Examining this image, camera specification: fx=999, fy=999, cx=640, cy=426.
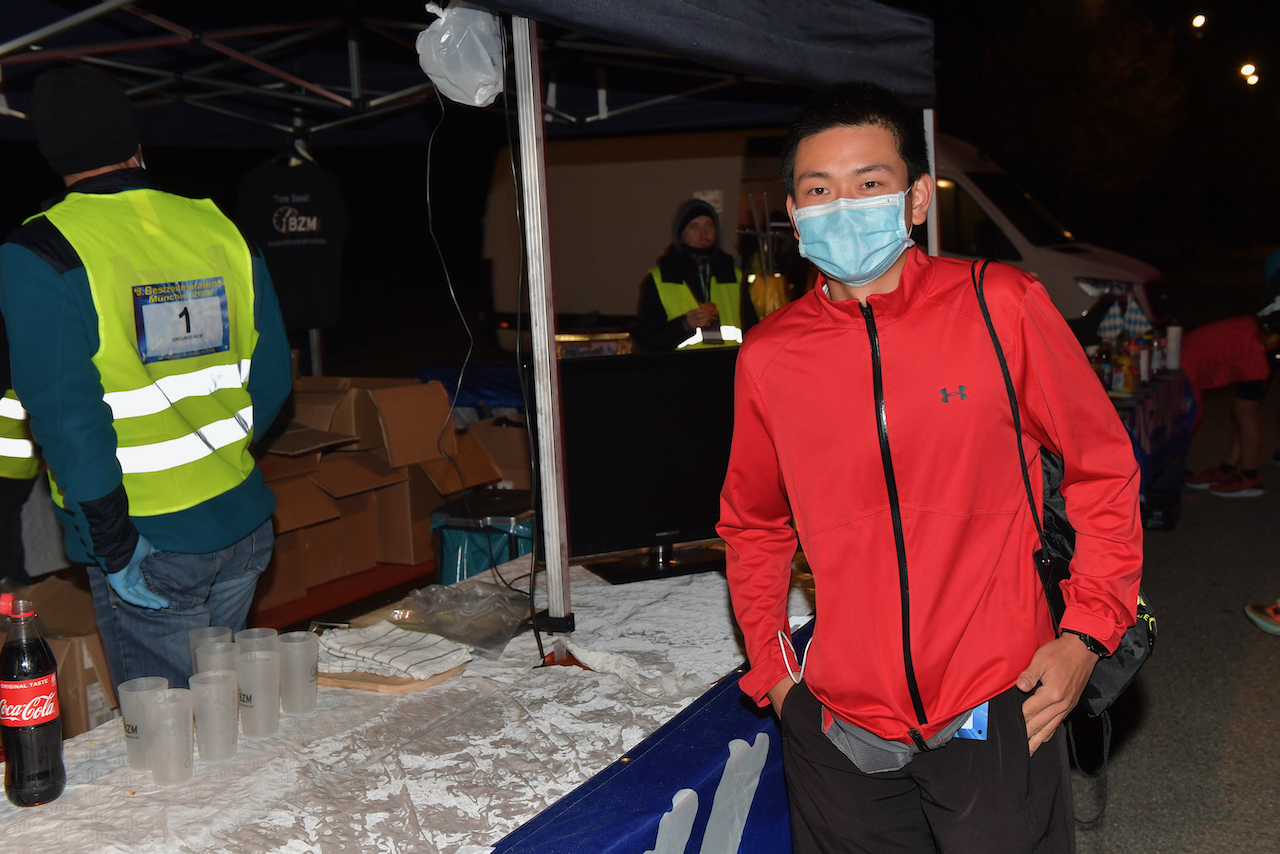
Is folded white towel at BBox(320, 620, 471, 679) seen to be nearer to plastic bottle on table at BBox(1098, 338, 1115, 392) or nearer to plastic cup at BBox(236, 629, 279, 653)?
plastic cup at BBox(236, 629, 279, 653)

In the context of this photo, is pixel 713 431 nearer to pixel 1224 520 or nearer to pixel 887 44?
pixel 887 44

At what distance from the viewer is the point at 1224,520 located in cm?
688

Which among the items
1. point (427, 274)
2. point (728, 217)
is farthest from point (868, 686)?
point (427, 274)

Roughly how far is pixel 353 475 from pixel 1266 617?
465cm

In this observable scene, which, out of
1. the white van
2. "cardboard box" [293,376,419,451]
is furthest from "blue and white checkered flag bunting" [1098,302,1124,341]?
"cardboard box" [293,376,419,451]

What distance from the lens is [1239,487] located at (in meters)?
7.46

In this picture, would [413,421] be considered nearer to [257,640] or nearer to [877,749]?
[257,640]

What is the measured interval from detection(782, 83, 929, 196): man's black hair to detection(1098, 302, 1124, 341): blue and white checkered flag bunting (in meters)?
5.62

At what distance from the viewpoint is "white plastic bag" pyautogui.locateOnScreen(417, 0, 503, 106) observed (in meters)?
2.51

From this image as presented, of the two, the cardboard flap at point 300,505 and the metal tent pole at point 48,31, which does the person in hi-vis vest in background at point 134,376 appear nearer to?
the metal tent pole at point 48,31

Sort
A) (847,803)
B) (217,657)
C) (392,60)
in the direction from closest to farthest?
(847,803)
(217,657)
(392,60)

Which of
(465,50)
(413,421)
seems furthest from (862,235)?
(413,421)

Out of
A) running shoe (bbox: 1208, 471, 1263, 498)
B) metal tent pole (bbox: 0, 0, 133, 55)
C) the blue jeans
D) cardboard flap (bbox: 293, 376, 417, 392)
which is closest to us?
the blue jeans

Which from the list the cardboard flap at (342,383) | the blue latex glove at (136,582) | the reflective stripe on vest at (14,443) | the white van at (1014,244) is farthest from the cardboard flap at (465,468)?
the white van at (1014,244)
